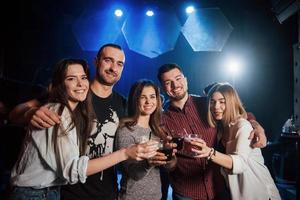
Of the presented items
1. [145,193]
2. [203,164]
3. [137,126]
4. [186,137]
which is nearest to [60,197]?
[145,193]

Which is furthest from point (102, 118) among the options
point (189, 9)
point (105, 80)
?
point (189, 9)

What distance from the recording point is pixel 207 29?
Result: 644 cm

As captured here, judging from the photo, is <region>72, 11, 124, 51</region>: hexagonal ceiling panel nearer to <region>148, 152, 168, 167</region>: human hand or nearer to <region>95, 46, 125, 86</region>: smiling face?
<region>95, 46, 125, 86</region>: smiling face

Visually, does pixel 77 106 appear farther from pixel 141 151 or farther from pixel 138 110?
pixel 141 151

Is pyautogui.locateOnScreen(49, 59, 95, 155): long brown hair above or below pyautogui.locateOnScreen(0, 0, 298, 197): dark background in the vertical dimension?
below

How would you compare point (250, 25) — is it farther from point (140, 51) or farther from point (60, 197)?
point (60, 197)

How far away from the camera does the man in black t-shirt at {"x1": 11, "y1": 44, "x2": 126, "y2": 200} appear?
68.3 inches

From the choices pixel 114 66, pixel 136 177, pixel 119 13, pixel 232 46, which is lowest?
pixel 136 177

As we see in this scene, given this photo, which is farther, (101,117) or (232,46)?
(232,46)

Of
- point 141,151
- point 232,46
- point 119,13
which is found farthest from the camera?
point 119,13

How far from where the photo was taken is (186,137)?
1858mm

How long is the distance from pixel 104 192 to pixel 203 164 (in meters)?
0.96

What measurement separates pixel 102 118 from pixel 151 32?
4968mm

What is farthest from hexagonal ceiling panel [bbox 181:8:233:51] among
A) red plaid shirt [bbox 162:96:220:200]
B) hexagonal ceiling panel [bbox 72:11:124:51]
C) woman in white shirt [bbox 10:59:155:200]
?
woman in white shirt [bbox 10:59:155:200]
